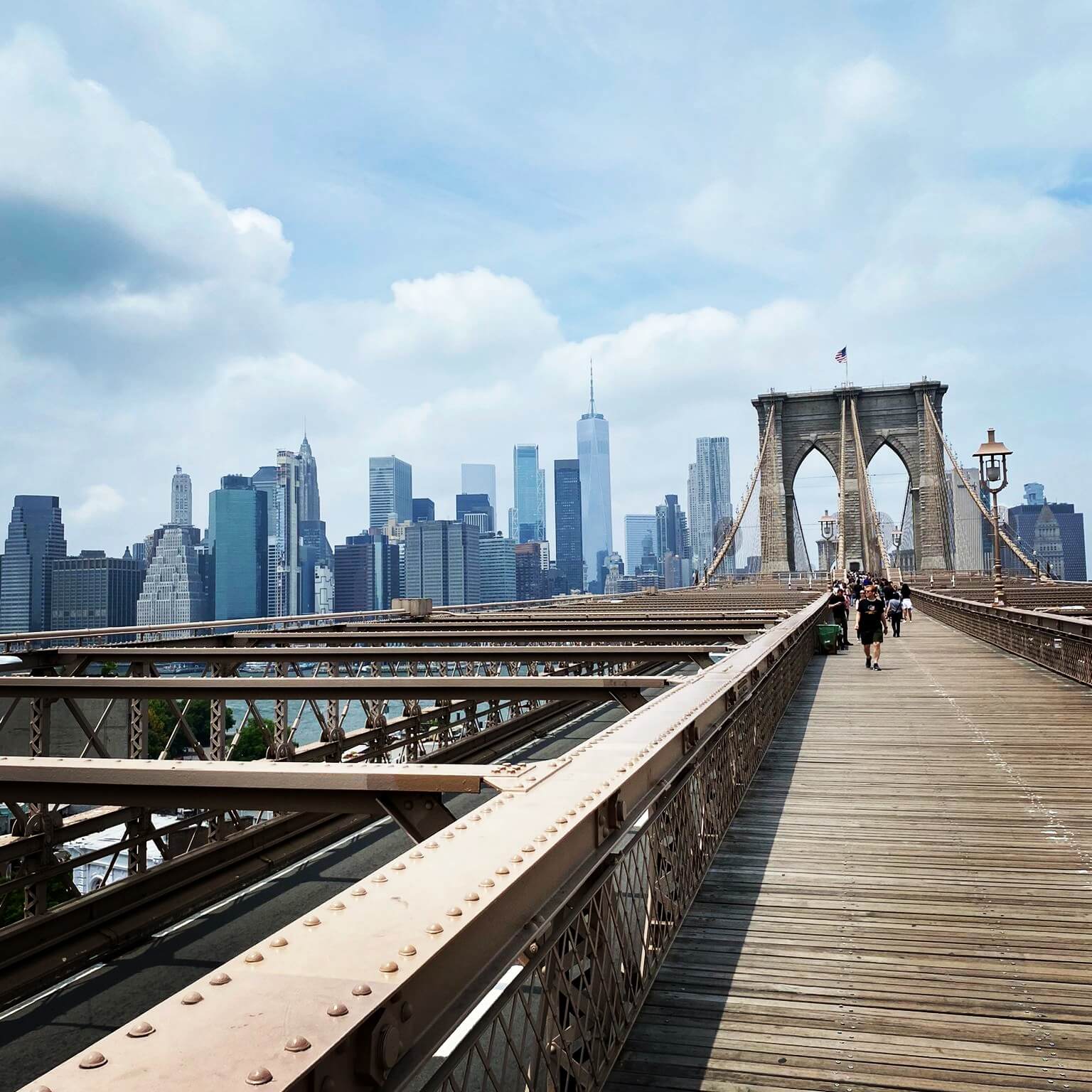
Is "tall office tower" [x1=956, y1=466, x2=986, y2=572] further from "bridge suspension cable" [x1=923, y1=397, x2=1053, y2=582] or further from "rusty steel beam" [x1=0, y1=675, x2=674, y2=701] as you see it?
"rusty steel beam" [x1=0, y1=675, x2=674, y2=701]

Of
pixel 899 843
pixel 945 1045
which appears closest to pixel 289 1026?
pixel 945 1045

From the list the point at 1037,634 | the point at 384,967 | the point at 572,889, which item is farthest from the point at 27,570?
the point at 384,967

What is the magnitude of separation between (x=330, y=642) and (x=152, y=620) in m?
159

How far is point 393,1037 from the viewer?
4.95 ft

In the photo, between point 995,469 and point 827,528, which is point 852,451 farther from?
point 995,469

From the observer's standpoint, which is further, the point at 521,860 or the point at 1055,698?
the point at 1055,698

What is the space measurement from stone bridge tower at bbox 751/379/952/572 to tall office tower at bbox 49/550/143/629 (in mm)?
96956

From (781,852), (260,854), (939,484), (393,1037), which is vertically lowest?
(260,854)

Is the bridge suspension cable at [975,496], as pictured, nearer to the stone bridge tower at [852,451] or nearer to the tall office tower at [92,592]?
the stone bridge tower at [852,451]

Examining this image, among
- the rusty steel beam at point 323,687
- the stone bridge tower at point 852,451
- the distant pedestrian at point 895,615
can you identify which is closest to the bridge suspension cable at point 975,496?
the stone bridge tower at point 852,451

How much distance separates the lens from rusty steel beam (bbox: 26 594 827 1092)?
1.30m

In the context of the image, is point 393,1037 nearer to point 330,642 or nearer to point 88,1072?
point 88,1072

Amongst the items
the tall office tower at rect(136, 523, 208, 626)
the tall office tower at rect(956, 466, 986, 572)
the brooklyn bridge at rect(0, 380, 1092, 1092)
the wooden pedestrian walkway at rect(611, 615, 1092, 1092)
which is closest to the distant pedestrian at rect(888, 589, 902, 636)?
the brooklyn bridge at rect(0, 380, 1092, 1092)

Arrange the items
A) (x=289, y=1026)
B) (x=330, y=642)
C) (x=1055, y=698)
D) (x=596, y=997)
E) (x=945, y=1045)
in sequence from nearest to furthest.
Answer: (x=289, y=1026)
(x=596, y=997)
(x=945, y=1045)
(x=1055, y=698)
(x=330, y=642)
